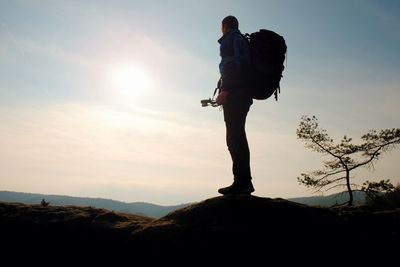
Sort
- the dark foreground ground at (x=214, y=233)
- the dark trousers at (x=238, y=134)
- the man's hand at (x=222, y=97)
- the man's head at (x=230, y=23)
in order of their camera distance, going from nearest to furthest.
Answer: the dark foreground ground at (x=214, y=233)
the dark trousers at (x=238, y=134)
the man's hand at (x=222, y=97)
the man's head at (x=230, y=23)

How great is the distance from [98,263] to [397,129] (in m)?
22.0

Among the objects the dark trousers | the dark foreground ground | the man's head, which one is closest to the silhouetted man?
the dark trousers

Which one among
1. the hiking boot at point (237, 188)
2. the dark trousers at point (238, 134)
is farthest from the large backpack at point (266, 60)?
the hiking boot at point (237, 188)

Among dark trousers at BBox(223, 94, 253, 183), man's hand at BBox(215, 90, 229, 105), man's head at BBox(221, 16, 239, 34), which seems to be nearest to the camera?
dark trousers at BBox(223, 94, 253, 183)

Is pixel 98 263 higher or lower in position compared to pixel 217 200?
lower

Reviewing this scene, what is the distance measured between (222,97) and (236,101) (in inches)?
10.2

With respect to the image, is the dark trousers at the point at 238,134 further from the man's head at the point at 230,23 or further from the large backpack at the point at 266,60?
Answer: the man's head at the point at 230,23

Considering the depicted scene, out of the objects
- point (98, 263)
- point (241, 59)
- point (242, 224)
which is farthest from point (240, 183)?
point (98, 263)

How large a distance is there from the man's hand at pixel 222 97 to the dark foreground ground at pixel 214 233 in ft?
5.93

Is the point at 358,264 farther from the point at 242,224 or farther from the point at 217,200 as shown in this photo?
the point at 217,200

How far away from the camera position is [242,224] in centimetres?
434

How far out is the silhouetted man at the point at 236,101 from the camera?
5848mm

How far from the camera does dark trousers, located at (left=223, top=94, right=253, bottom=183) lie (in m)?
5.93

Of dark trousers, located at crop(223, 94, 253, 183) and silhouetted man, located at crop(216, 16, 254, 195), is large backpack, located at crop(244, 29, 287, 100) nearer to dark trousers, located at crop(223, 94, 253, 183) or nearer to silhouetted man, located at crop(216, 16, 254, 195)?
silhouetted man, located at crop(216, 16, 254, 195)
